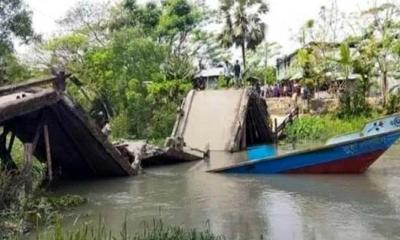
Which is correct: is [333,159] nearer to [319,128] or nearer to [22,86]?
[22,86]

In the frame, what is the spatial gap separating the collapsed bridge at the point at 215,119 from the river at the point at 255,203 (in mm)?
5750

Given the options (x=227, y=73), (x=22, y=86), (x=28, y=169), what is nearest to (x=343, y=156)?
(x=22, y=86)

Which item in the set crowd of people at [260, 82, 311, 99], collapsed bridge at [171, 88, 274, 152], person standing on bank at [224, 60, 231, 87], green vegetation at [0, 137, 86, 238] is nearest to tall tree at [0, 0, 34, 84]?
collapsed bridge at [171, 88, 274, 152]

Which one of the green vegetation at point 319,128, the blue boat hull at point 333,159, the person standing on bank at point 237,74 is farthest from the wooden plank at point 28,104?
the person standing on bank at point 237,74

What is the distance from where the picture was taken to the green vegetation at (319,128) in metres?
29.1

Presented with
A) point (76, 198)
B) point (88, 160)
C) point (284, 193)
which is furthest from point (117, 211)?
point (88, 160)

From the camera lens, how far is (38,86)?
13.9 meters

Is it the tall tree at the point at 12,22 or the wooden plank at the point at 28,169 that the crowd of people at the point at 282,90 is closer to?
the tall tree at the point at 12,22

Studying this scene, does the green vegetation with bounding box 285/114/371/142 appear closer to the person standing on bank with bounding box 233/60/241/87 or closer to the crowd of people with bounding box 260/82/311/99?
the person standing on bank with bounding box 233/60/241/87

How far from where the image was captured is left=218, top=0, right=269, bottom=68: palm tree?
48125mm

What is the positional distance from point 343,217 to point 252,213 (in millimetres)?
1566

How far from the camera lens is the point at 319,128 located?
97.8 feet

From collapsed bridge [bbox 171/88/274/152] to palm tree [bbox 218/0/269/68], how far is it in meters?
23.2

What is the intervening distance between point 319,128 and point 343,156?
13.9m
